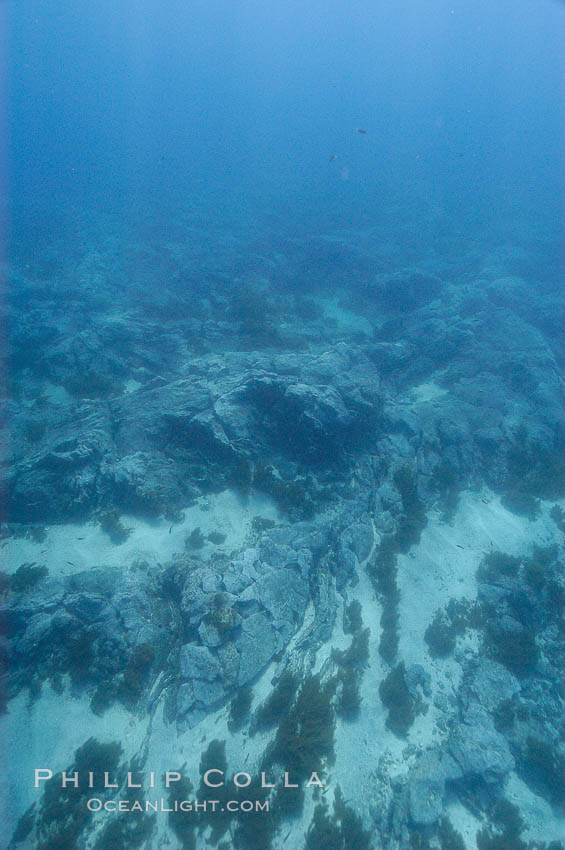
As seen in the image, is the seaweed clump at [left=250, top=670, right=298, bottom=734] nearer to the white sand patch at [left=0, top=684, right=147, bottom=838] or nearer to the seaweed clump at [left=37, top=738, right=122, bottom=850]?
the white sand patch at [left=0, top=684, right=147, bottom=838]

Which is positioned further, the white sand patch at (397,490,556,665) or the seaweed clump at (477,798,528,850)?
the white sand patch at (397,490,556,665)

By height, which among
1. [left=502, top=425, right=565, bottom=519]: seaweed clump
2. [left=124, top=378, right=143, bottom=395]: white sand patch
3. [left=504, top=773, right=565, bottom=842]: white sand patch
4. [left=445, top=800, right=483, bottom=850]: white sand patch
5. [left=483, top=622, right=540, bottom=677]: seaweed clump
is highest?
[left=502, top=425, right=565, bottom=519]: seaweed clump

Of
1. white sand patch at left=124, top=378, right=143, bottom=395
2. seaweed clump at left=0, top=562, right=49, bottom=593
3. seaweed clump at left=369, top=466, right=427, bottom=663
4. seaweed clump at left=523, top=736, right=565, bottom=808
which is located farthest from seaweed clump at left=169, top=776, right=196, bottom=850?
white sand patch at left=124, top=378, right=143, bottom=395

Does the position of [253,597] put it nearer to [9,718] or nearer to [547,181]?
[9,718]

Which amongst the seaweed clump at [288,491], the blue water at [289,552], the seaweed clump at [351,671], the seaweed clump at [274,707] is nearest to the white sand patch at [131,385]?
the blue water at [289,552]

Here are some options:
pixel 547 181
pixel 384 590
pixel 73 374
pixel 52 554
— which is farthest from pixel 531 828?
pixel 547 181

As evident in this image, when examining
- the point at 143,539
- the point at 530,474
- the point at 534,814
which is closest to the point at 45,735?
the point at 143,539
